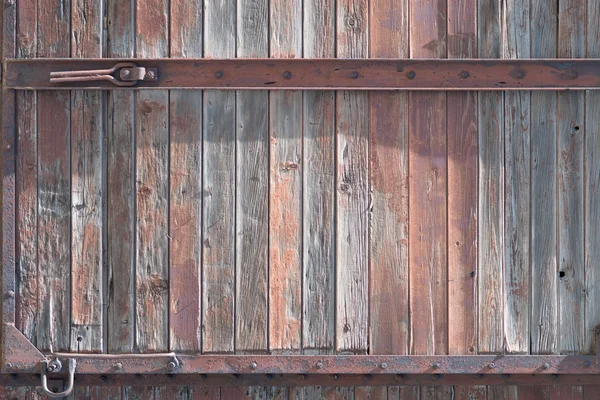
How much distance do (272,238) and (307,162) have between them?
0.30m

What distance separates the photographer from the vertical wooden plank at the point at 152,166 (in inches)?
108

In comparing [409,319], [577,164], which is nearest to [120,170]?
[409,319]

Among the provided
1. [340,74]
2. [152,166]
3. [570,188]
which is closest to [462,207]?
[570,188]

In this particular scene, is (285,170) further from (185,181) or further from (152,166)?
(152,166)

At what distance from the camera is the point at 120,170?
9.02ft

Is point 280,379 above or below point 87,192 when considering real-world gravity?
below

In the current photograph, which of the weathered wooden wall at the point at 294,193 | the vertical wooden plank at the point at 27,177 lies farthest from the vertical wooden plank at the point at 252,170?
the vertical wooden plank at the point at 27,177

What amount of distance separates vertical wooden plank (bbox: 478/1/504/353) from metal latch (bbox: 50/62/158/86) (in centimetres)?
120

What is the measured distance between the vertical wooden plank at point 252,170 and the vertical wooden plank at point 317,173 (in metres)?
0.14

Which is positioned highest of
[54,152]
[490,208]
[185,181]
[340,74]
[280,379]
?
[340,74]

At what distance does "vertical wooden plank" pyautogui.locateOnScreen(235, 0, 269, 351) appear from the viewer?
9.02ft

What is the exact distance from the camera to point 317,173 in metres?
2.75

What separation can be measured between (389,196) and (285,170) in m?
0.39

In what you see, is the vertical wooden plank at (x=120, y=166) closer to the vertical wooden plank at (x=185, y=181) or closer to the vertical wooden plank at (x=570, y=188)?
the vertical wooden plank at (x=185, y=181)
